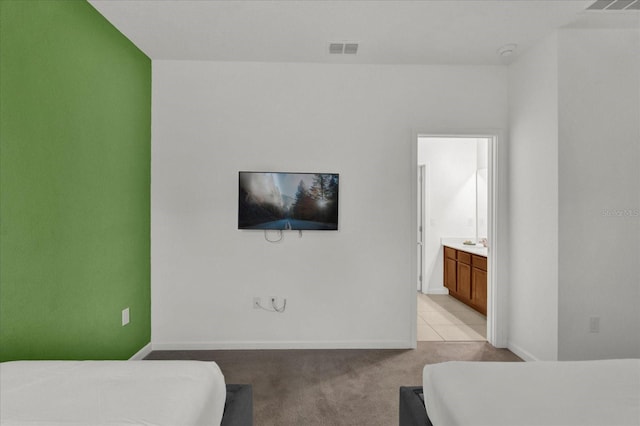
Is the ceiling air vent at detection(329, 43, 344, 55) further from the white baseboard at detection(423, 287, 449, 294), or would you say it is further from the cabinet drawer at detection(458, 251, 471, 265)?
the white baseboard at detection(423, 287, 449, 294)

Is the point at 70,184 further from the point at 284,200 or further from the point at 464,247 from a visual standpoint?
the point at 464,247

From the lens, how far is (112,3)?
254cm

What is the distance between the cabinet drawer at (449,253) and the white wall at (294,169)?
7.40ft

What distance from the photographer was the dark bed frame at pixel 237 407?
154 centimetres

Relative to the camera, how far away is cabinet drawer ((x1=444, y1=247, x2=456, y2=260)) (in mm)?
5516

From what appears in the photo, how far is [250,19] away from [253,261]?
2.12 meters

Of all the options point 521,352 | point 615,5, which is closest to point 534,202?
point 521,352

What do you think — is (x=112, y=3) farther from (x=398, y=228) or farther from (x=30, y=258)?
(x=398, y=228)

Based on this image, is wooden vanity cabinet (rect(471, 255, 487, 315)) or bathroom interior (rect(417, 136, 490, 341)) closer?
wooden vanity cabinet (rect(471, 255, 487, 315))

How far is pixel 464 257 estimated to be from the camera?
512cm

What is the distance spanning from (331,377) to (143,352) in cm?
178

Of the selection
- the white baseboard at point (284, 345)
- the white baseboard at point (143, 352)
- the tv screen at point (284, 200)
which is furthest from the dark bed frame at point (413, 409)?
the white baseboard at point (143, 352)

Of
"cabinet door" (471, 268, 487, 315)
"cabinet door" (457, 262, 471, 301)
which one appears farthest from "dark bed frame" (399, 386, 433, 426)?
"cabinet door" (457, 262, 471, 301)

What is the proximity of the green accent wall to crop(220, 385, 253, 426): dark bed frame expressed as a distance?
48.6 inches
